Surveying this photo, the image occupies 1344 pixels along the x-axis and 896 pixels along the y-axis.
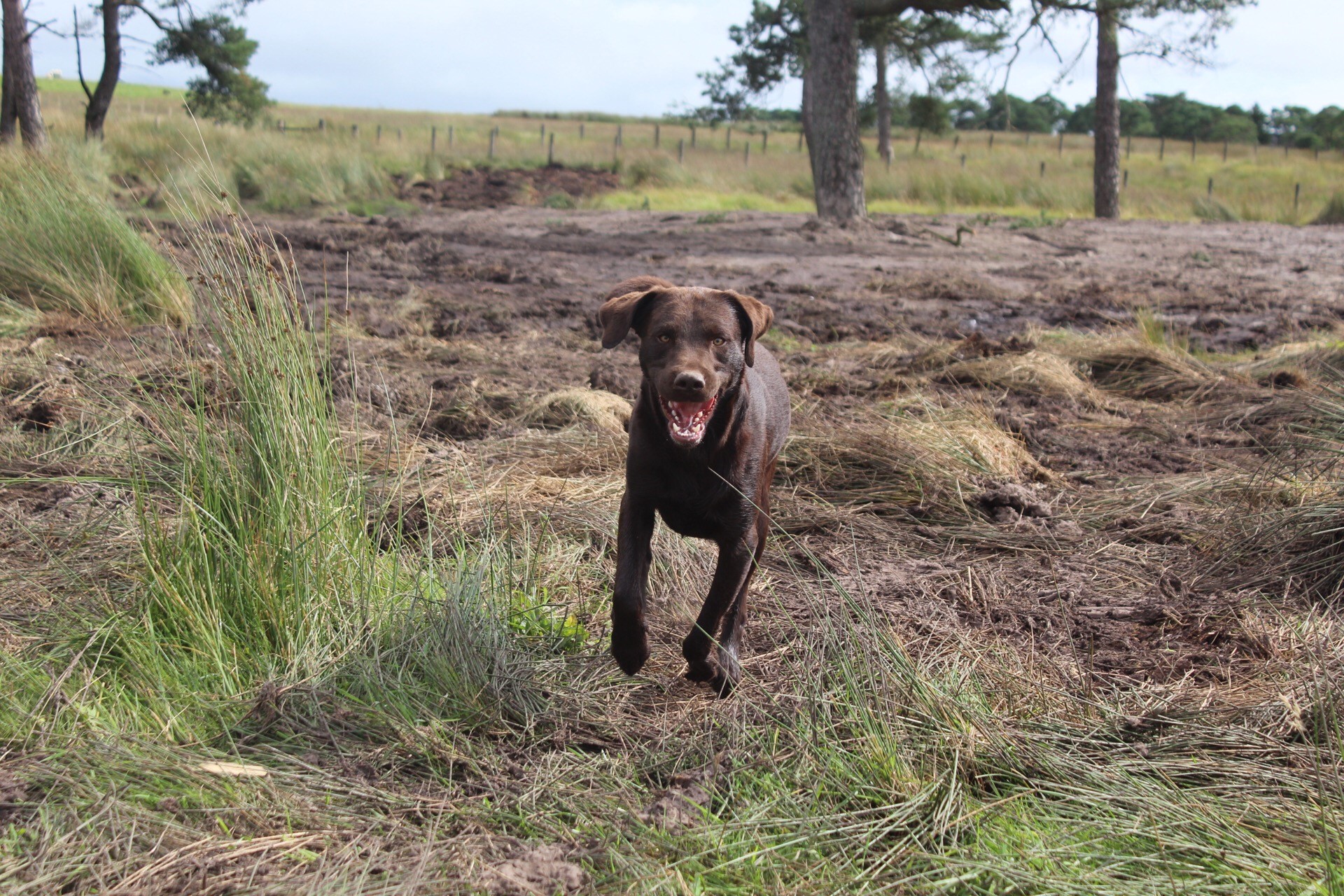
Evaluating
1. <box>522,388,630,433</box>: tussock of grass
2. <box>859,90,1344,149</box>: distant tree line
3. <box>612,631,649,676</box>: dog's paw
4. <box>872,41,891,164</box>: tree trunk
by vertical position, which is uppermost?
<box>859,90,1344,149</box>: distant tree line

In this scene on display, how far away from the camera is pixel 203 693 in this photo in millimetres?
2951

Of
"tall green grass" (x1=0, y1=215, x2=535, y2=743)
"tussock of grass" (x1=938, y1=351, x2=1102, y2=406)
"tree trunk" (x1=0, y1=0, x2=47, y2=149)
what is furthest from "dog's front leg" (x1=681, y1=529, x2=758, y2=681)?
"tree trunk" (x1=0, y1=0, x2=47, y2=149)

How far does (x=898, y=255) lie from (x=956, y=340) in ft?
16.4

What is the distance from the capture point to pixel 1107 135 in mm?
21219

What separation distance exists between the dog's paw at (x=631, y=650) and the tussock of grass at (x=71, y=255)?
5.42 m

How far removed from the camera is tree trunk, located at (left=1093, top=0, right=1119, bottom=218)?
2088cm

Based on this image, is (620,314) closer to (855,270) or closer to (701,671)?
(701,671)

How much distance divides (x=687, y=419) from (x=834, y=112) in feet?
43.8

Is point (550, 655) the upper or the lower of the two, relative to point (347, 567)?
lower

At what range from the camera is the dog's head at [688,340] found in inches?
128

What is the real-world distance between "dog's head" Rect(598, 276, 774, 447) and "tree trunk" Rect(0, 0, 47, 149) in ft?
50.2

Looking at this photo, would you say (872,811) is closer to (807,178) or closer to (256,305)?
(256,305)

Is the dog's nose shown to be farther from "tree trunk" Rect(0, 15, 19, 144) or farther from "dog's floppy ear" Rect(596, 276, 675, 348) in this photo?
"tree trunk" Rect(0, 15, 19, 144)

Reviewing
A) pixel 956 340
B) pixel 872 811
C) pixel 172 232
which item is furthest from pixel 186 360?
pixel 172 232
